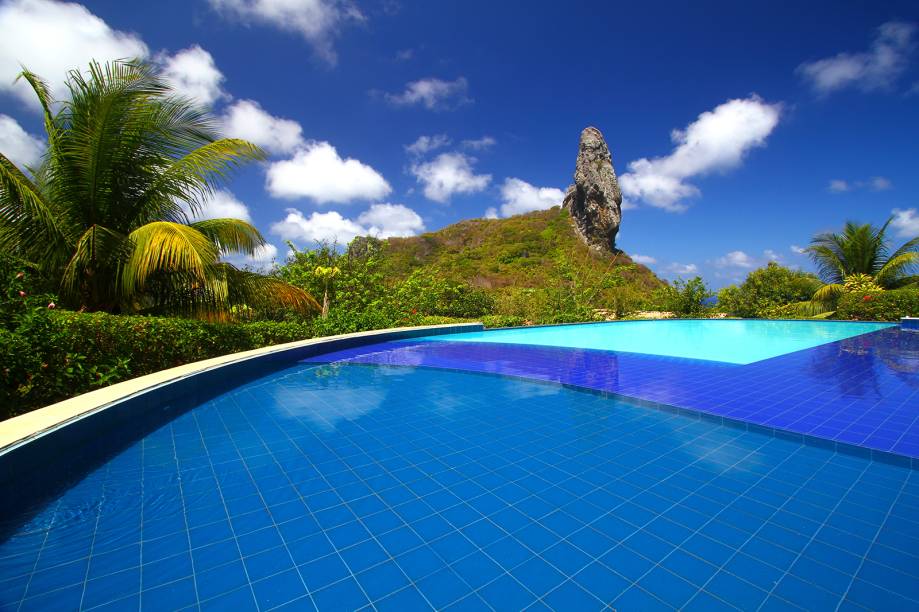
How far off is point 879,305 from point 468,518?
16987 millimetres

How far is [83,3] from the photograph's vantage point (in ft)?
19.8

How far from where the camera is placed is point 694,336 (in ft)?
35.9

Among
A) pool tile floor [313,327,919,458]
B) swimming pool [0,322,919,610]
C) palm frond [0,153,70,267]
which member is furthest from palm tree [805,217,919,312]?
palm frond [0,153,70,267]

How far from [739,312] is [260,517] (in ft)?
60.2

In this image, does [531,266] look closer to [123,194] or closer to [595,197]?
[595,197]

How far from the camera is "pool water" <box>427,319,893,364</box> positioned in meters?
8.39

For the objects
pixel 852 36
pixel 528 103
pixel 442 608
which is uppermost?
pixel 528 103

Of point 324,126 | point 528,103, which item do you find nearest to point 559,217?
point 528,103

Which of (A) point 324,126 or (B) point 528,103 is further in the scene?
(B) point 528,103

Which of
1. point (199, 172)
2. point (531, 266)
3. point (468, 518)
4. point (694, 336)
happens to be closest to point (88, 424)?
point (468, 518)

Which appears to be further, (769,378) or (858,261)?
(858,261)

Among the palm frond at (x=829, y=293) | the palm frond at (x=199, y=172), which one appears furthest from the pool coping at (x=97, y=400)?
the palm frond at (x=829, y=293)

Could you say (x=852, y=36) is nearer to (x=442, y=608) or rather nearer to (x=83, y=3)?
(x=442, y=608)

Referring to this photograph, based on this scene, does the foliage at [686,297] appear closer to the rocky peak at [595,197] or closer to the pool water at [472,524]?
the pool water at [472,524]
